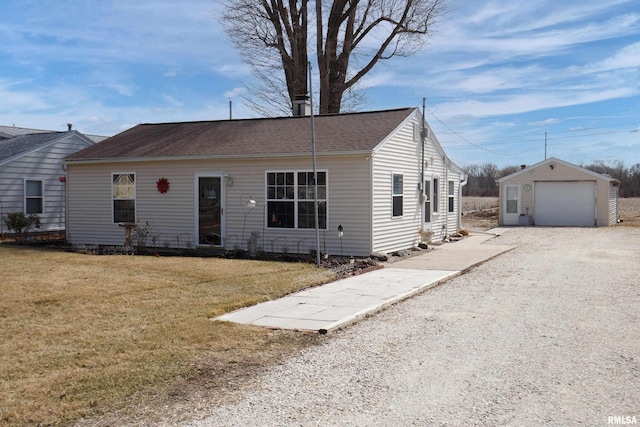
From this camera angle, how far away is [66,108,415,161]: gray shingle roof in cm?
1477

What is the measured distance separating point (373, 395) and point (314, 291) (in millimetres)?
4977

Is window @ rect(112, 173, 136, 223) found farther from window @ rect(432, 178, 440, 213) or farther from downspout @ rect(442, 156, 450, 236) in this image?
downspout @ rect(442, 156, 450, 236)

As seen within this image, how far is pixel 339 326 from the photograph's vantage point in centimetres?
720

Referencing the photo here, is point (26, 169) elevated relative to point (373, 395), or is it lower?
elevated

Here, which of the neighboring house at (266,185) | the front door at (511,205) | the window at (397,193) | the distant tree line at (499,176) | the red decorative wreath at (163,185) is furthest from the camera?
the distant tree line at (499,176)

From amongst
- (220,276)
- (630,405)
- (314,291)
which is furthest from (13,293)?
(630,405)

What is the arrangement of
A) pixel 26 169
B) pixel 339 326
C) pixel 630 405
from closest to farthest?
pixel 630 405
pixel 339 326
pixel 26 169

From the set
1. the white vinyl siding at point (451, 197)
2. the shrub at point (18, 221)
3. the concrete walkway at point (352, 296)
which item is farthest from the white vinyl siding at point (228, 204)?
the white vinyl siding at point (451, 197)

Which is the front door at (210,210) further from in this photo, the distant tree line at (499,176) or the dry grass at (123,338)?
the distant tree line at (499,176)

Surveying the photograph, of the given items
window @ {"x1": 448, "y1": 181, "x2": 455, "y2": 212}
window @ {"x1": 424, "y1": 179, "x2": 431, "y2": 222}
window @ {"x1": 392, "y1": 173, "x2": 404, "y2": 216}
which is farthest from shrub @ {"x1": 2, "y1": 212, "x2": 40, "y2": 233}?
window @ {"x1": 448, "y1": 181, "x2": 455, "y2": 212}

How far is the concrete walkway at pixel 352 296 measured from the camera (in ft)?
24.5

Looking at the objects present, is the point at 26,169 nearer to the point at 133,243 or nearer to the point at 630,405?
the point at 133,243

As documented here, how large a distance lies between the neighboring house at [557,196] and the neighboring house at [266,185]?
1142 centimetres

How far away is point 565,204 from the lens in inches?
1104
